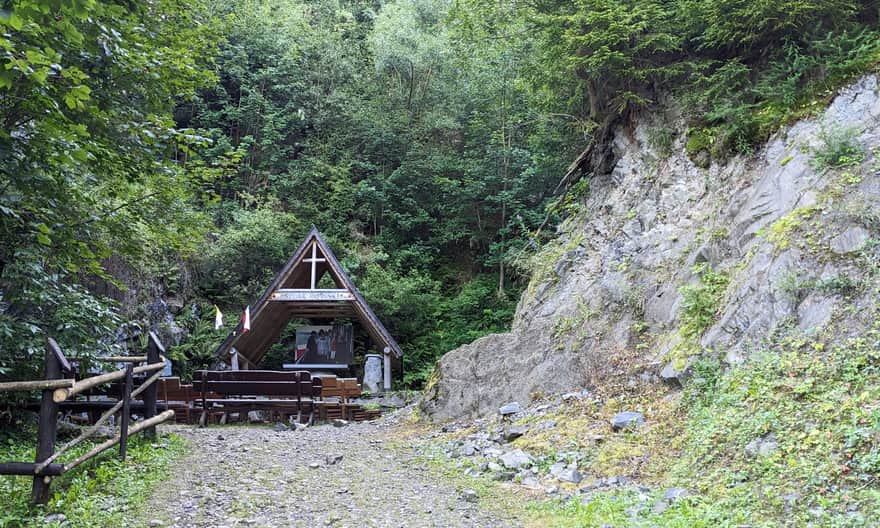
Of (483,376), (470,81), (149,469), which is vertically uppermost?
(470,81)

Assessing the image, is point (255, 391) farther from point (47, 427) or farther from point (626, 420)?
point (626, 420)

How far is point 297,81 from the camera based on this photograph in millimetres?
24922

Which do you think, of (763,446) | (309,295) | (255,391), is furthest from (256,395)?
(763,446)

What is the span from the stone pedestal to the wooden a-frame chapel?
2.09ft

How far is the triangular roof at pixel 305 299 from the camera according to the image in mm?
14984

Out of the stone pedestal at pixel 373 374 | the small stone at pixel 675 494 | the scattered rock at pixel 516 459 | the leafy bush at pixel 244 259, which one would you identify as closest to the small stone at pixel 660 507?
the small stone at pixel 675 494

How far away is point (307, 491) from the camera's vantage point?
6.04m

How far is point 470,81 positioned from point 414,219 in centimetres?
663

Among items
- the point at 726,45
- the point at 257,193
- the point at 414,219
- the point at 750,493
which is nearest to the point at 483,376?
the point at 750,493

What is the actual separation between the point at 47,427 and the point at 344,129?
20284 millimetres

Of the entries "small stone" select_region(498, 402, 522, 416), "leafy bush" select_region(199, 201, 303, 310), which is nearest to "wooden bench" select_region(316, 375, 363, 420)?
"small stone" select_region(498, 402, 522, 416)

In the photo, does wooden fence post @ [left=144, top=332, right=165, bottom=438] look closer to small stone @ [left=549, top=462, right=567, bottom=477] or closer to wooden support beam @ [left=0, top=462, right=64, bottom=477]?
wooden support beam @ [left=0, top=462, right=64, bottom=477]

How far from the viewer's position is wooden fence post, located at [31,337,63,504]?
16.6 ft

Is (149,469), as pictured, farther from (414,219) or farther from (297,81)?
(297,81)
